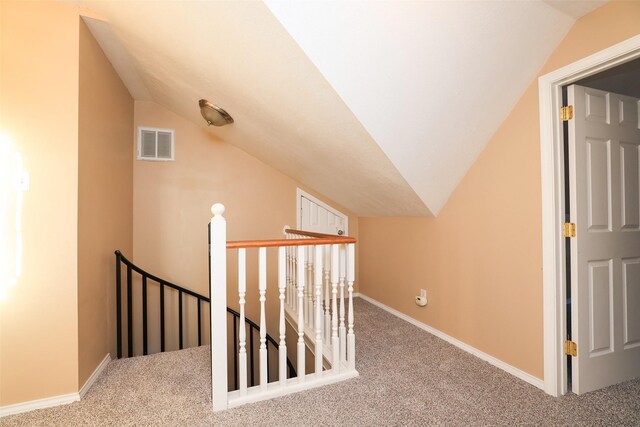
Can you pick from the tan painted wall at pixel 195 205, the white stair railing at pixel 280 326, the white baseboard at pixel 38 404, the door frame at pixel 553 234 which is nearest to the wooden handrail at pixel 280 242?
the white stair railing at pixel 280 326

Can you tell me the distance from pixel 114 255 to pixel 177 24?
1837 millimetres

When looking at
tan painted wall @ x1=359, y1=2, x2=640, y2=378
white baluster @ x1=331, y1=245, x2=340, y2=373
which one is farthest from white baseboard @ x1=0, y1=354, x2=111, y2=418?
tan painted wall @ x1=359, y1=2, x2=640, y2=378

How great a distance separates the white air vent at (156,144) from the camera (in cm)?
318

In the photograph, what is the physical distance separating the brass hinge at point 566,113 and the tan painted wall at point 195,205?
104 inches

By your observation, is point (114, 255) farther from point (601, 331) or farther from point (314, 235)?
point (601, 331)

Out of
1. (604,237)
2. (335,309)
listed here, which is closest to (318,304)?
(335,309)

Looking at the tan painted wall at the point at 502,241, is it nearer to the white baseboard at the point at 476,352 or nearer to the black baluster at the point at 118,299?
the white baseboard at the point at 476,352

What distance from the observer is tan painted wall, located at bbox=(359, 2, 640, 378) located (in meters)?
1.72

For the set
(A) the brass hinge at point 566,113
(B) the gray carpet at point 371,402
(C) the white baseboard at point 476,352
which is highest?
(A) the brass hinge at point 566,113

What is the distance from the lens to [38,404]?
5.56 feet

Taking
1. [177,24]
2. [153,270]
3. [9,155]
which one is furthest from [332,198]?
[9,155]

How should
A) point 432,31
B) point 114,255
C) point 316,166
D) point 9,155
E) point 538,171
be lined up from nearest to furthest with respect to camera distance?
point 432,31
point 9,155
point 538,171
point 114,255
point 316,166

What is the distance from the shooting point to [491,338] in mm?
2125

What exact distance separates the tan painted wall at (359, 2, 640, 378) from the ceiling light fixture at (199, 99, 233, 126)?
6.56ft
